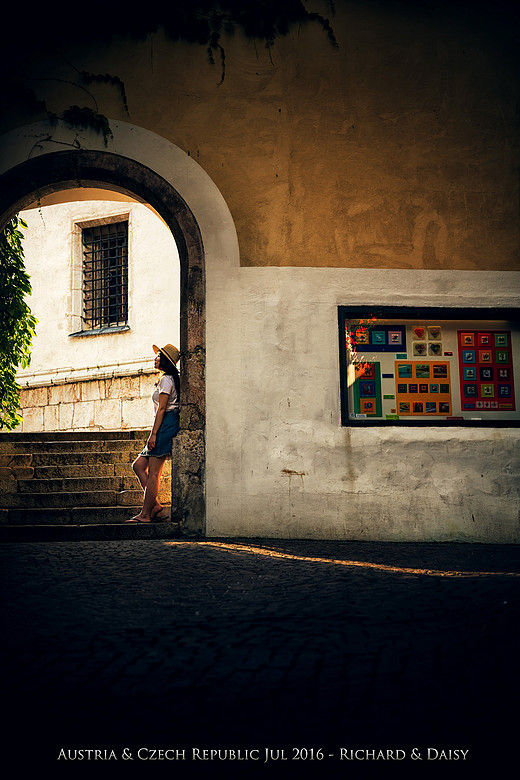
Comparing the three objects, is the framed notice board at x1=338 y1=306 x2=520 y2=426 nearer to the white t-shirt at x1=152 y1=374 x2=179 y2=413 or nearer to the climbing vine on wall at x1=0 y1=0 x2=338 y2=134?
the white t-shirt at x1=152 y1=374 x2=179 y2=413

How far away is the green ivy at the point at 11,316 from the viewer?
8945 millimetres

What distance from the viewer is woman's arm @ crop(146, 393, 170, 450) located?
272 inches

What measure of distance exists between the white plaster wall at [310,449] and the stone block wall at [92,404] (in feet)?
20.6

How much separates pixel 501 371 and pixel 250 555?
11.9 feet

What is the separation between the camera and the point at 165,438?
22.9 feet

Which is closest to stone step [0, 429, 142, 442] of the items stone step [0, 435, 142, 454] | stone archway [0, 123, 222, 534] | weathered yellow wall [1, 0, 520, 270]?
stone step [0, 435, 142, 454]

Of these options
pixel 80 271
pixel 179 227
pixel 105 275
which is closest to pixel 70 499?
pixel 179 227

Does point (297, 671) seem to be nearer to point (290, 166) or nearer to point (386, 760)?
point (386, 760)

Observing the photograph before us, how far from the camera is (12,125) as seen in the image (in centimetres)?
738

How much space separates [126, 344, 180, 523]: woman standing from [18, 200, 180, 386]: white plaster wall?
6.34 meters

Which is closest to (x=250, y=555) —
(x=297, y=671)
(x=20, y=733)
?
(x=297, y=671)

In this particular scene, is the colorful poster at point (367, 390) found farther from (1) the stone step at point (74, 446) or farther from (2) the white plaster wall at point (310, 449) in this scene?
(1) the stone step at point (74, 446)

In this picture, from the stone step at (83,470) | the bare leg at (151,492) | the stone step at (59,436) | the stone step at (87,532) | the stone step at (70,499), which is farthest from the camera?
the stone step at (59,436)

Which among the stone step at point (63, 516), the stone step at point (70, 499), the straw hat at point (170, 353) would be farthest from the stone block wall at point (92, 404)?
the stone step at point (63, 516)
